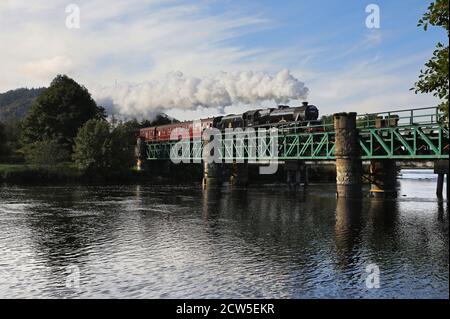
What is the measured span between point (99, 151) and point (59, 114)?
21.0m

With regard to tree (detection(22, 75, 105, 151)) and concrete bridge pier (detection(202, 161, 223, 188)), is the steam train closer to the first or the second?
concrete bridge pier (detection(202, 161, 223, 188))

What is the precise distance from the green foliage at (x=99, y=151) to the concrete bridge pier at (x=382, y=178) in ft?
159

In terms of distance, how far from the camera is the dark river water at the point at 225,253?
1709 centimetres

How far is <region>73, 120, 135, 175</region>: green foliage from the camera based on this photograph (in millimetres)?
82000

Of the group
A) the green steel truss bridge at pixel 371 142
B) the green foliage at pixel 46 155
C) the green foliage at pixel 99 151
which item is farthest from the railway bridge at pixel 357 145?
the green foliage at pixel 46 155

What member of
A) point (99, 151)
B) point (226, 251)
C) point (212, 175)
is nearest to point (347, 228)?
point (226, 251)

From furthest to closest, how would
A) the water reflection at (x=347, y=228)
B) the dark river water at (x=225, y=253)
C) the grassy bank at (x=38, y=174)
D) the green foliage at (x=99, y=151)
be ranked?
the green foliage at (x=99, y=151), the grassy bank at (x=38, y=174), the water reflection at (x=347, y=228), the dark river water at (x=225, y=253)

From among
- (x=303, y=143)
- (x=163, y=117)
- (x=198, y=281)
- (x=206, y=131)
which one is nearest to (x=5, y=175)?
(x=206, y=131)

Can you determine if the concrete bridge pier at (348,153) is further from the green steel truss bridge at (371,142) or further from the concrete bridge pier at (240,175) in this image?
the concrete bridge pier at (240,175)

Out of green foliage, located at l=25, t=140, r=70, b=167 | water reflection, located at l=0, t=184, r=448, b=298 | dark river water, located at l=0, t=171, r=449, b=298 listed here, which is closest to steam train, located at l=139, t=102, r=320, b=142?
→ water reflection, located at l=0, t=184, r=448, b=298
